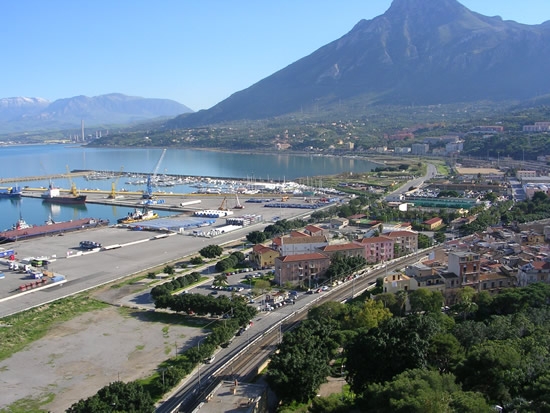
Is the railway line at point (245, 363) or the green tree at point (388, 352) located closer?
the green tree at point (388, 352)

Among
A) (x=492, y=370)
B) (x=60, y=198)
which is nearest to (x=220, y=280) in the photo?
(x=492, y=370)

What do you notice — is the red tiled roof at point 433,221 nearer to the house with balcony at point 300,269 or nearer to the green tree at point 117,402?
the house with balcony at point 300,269

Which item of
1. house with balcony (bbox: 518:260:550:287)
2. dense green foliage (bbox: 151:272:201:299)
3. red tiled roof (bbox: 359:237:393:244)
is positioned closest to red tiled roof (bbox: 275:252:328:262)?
red tiled roof (bbox: 359:237:393:244)

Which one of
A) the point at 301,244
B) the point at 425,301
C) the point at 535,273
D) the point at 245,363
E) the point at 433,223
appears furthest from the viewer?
the point at 433,223

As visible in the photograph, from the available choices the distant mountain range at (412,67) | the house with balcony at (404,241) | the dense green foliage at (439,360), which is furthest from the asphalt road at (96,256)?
the distant mountain range at (412,67)

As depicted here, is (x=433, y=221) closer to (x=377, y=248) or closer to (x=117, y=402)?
(x=377, y=248)

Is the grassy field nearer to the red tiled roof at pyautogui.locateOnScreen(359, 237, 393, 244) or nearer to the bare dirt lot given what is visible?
the bare dirt lot
